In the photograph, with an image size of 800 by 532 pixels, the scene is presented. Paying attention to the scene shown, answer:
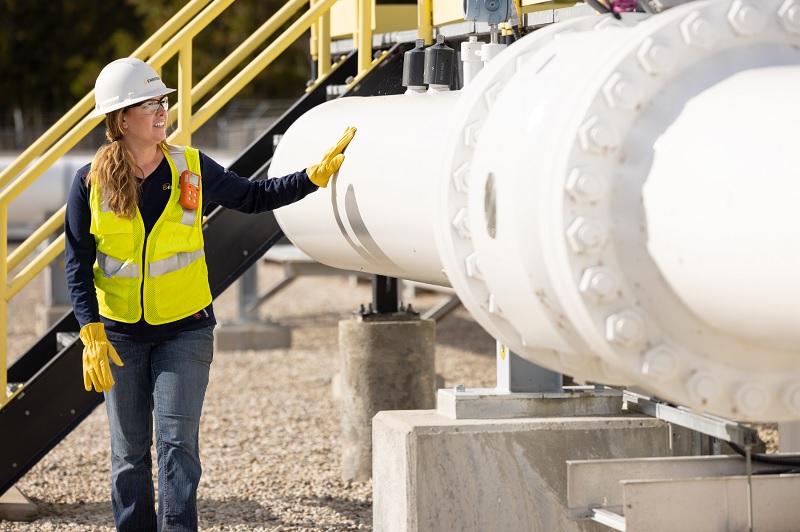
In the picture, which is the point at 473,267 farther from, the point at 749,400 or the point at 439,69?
the point at 439,69

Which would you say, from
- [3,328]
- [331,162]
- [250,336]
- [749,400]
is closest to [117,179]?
[331,162]

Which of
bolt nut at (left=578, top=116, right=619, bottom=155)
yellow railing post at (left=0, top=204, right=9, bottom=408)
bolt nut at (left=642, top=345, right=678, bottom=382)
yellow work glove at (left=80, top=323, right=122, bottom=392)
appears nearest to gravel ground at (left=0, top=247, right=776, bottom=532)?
yellow railing post at (left=0, top=204, right=9, bottom=408)

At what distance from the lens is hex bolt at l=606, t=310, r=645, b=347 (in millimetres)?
2461

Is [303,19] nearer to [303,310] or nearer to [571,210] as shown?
[571,210]

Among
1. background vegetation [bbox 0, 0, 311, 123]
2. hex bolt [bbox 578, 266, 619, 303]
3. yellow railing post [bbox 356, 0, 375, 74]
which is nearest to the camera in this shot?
hex bolt [bbox 578, 266, 619, 303]

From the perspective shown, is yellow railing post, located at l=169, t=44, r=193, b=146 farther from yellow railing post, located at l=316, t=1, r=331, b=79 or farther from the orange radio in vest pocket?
the orange radio in vest pocket

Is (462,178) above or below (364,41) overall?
below

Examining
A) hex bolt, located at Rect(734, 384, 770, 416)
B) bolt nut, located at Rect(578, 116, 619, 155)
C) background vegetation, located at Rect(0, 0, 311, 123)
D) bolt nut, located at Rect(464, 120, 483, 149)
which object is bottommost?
hex bolt, located at Rect(734, 384, 770, 416)

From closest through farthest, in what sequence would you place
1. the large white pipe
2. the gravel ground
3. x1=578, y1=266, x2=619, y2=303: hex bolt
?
the large white pipe
x1=578, y1=266, x2=619, y2=303: hex bolt
the gravel ground

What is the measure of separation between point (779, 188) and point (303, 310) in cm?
1365

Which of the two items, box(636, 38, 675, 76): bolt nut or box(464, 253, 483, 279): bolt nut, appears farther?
box(464, 253, 483, 279): bolt nut

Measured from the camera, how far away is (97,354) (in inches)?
168

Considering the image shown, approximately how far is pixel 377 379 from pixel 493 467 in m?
2.55

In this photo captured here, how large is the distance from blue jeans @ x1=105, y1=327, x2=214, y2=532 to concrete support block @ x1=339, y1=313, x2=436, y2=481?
2112 millimetres
